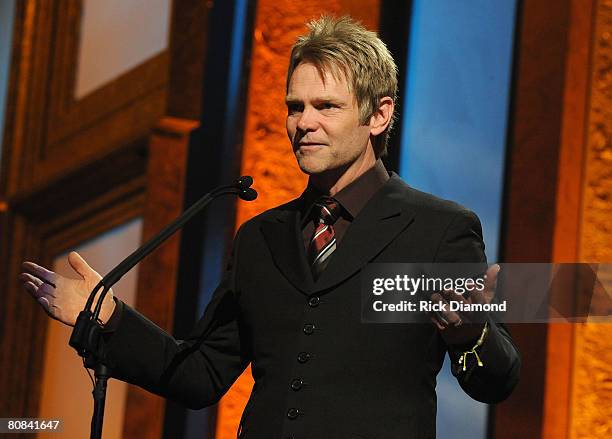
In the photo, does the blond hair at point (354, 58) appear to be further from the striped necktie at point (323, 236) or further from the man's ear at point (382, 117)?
the striped necktie at point (323, 236)

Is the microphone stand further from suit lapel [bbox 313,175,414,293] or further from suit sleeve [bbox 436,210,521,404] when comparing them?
suit sleeve [bbox 436,210,521,404]

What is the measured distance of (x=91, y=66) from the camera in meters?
4.54

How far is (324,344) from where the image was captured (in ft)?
6.43

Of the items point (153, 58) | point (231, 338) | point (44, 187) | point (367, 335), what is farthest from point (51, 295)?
point (44, 187)

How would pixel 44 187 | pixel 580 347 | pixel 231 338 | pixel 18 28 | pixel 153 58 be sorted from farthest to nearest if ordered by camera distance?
pixel 18 28, pixel 44 187, pixel 153 58, pixel 580 347, pixel 231 338

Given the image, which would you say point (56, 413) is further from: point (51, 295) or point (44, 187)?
point (51, 295)

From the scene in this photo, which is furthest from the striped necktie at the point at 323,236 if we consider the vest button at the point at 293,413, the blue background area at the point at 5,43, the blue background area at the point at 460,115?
the blue background area at the point at 5,43

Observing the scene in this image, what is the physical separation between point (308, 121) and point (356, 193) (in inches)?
5.8

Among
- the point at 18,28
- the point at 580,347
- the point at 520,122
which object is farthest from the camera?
the point at 18,28

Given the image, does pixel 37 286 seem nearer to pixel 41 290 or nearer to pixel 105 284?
pixel 41 290

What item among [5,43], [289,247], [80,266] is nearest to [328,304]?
[289,247]

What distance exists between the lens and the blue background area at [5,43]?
496 centimetres

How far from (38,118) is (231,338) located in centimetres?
287

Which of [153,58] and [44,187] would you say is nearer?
[153,58]
